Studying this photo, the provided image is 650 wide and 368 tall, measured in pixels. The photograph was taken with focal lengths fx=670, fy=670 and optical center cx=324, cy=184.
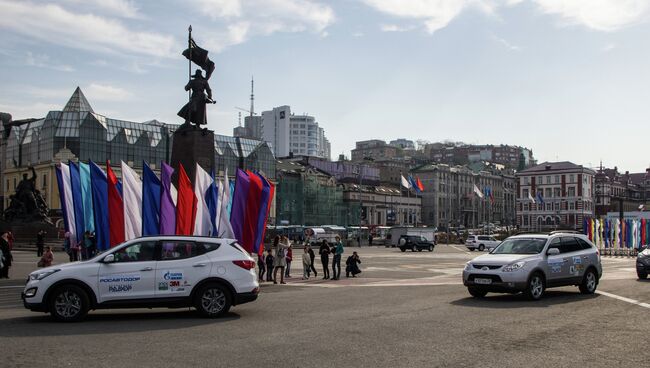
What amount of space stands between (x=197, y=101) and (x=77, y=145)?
225ft

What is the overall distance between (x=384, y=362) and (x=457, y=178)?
151175mm

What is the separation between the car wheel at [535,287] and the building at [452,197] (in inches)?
5146

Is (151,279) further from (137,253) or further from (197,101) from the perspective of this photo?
(197,101)

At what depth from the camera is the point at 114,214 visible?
21953 mm

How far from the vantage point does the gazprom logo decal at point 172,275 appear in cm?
1295

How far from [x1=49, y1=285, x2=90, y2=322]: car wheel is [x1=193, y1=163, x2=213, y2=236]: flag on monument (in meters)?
9.32

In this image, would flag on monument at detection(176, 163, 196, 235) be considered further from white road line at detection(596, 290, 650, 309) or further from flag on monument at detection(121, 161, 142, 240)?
white road line at detection(596, 290, 650, 309)

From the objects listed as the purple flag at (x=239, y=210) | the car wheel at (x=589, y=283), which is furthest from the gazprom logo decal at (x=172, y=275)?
the car wheel at (x=589, y=283)

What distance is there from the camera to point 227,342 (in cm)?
1037

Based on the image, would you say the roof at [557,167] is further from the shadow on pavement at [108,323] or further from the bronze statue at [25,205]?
the shadow on pavement at [108,323]

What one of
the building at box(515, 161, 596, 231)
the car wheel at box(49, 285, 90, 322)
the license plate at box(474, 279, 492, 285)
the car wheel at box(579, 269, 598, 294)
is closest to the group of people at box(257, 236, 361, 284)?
the license plate at box(474, 279, 492, 285)

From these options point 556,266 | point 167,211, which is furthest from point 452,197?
point 556,266

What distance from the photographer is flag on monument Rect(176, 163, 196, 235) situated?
2170 cm

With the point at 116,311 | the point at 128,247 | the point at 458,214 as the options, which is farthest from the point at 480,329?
the point at 458,214
